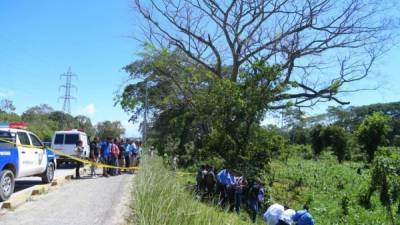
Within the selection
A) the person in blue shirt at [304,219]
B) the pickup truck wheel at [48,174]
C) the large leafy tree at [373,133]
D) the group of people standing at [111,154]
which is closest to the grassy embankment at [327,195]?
the group of people standing at [111,154]

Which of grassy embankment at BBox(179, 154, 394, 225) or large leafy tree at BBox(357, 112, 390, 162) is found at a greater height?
large leafy tree at BBox(357, 112, 390, 162)

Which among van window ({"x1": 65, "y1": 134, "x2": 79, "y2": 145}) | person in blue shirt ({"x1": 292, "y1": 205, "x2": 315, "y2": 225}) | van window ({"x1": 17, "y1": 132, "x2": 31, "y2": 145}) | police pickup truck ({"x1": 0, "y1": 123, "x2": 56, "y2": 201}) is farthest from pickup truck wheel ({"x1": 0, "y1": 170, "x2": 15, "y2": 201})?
van window ({"x1": 65, "y1": 134, "x2": 79, "y2": 145})

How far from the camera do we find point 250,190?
62.4ft

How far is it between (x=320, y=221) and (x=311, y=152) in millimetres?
46497

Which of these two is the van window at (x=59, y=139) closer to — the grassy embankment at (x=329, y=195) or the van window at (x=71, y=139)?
the van window at (x=71, y=139)

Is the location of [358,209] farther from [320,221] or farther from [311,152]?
[311,152]

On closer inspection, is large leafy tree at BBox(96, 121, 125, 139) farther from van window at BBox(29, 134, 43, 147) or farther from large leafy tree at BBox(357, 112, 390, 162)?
van window at BBox(29, 134, 43, 147)

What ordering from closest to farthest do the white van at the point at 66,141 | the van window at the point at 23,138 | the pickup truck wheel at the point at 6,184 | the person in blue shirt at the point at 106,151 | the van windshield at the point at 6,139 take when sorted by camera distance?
the pickup truck wheel at the point at 6,184 → the van windshield at the point at 6,139 → the van window at the point at 23,138 → the person in blue shirt at the point at 106,151 → the white van at the point at 66,141

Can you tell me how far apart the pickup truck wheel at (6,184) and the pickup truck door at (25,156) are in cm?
104

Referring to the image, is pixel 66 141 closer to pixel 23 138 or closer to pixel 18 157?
pixel 23 138

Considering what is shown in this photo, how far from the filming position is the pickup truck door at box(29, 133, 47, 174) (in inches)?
580

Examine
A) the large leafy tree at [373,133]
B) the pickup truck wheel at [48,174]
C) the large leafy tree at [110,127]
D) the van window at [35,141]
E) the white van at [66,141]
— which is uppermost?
the large leafy tree at [110,127]

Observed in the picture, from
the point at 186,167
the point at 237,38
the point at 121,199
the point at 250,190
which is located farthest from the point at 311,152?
the point at 121,199

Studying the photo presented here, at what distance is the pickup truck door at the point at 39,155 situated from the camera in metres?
14.7
